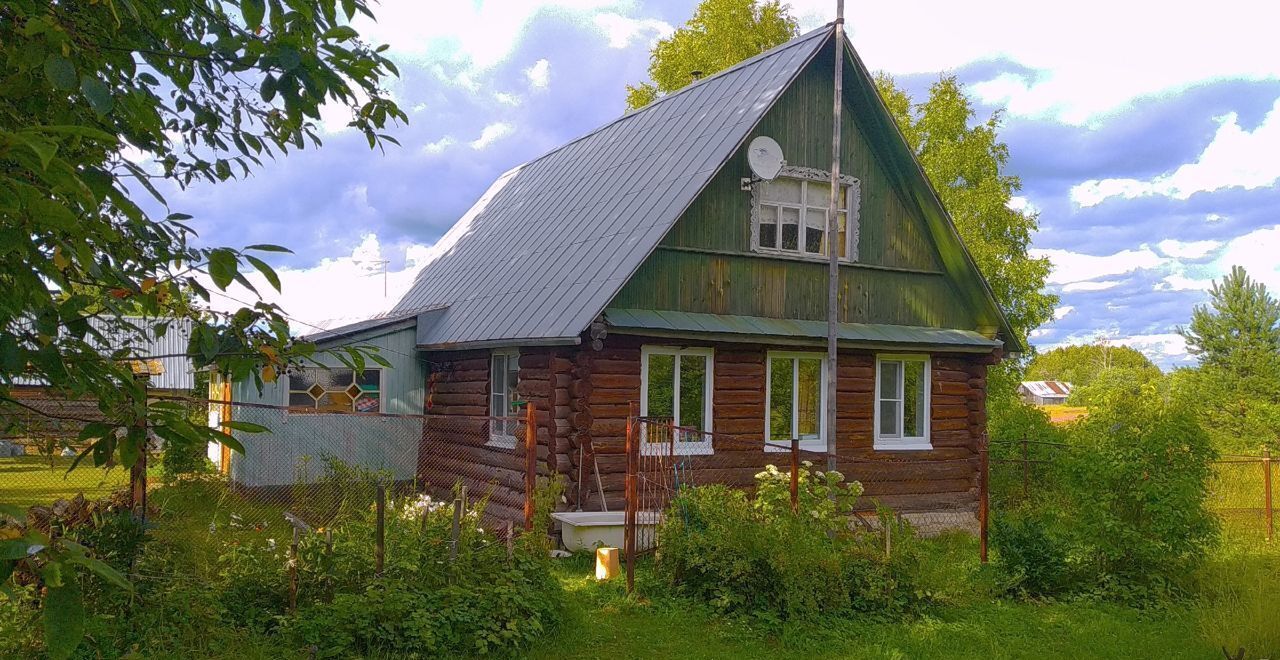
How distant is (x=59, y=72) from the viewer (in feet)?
8.46

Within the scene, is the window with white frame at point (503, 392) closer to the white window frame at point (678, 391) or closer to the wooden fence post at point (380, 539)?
the white window frame at point (678, 391)

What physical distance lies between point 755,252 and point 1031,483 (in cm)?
736

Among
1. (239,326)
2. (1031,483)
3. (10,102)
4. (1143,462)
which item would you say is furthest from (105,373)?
(1031,483)

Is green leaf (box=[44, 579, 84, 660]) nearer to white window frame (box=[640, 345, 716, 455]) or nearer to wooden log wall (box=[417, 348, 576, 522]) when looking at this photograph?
wooden log wall (box=[417, 348, 576, 522])

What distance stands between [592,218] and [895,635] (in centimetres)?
855

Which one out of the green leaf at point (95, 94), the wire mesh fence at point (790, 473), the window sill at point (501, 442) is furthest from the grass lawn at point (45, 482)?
the green leaf at point (95, 94)

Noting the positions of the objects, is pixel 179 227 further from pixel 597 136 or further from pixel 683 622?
pixel 597 136

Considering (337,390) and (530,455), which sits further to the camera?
(337,390)

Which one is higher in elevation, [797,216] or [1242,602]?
[797,216]

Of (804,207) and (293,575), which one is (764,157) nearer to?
(804,207)

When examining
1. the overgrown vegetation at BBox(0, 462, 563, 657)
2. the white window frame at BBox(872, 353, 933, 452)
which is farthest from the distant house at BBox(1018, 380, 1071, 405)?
the overgrown vegetation at BBox(0, 462, 563, 657)

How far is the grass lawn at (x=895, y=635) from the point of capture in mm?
8102

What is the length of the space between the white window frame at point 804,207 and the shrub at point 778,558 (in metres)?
5.11

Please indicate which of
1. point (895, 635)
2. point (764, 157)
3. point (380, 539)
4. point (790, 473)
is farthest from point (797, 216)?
point (380, 539)
